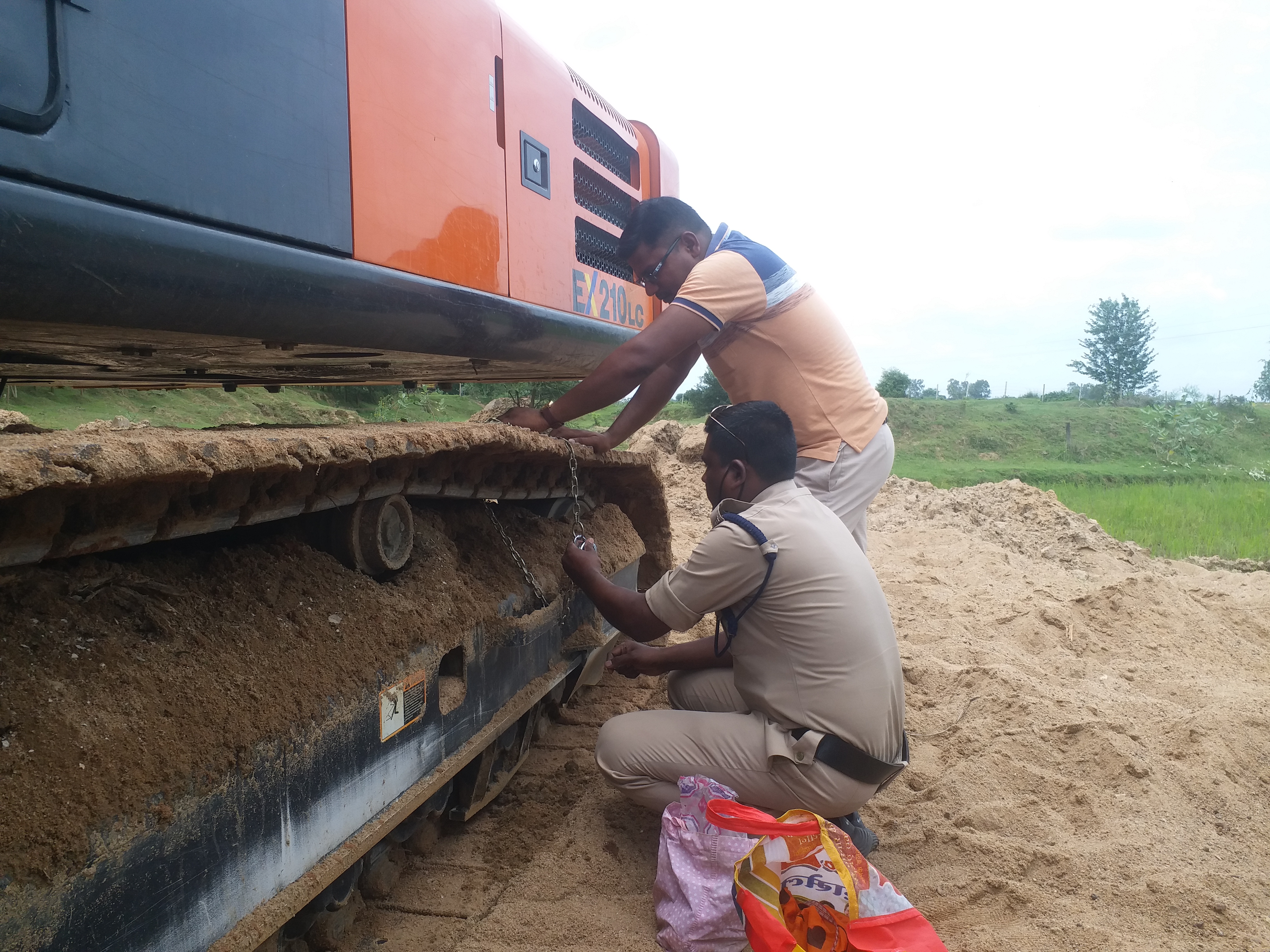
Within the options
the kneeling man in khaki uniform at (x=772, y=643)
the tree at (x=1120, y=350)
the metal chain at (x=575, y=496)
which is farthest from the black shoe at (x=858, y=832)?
the tree at (x=1120, y=350)

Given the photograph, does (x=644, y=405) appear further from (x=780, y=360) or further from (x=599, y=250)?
(x=599, y=250)

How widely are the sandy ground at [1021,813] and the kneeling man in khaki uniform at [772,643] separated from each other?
12.6 inches

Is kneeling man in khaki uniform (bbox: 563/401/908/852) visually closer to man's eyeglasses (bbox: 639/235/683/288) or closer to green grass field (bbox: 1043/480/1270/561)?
man's eyeglasses (bbox: 639/235/683/288)

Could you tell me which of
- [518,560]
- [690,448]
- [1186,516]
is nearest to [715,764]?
[518,560]

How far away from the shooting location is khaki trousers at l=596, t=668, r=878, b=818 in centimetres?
251

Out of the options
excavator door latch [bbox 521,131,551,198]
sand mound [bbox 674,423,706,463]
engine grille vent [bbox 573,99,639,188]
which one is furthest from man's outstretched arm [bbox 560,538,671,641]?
sand mound [bbox 674,423,706,463]

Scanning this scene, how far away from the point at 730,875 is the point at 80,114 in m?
2.22

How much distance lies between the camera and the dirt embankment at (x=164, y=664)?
120 cm

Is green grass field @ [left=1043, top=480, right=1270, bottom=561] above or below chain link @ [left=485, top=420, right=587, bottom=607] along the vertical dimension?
below

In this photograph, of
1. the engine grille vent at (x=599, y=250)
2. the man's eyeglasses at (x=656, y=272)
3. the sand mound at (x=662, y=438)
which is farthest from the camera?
the sand mound at (x=662, y=438)

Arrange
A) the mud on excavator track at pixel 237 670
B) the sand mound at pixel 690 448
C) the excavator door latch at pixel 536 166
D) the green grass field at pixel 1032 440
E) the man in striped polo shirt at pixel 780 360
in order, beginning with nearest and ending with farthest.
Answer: the mud on excavator track at pixel 237 670, the excavator door latch at pixel 536 166, the man in striped polo shirt at pixel 780 360, the green grass field at pixel 1032 440, the sand mound at pixel 690 448

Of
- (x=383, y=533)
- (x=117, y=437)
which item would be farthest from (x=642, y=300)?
(x=117, y=437)

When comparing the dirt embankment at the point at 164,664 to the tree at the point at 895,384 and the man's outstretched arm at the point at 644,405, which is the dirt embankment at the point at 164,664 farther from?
the tree at the point at 895,384

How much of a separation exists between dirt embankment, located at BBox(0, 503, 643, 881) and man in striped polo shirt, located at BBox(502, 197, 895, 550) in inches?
49.0
